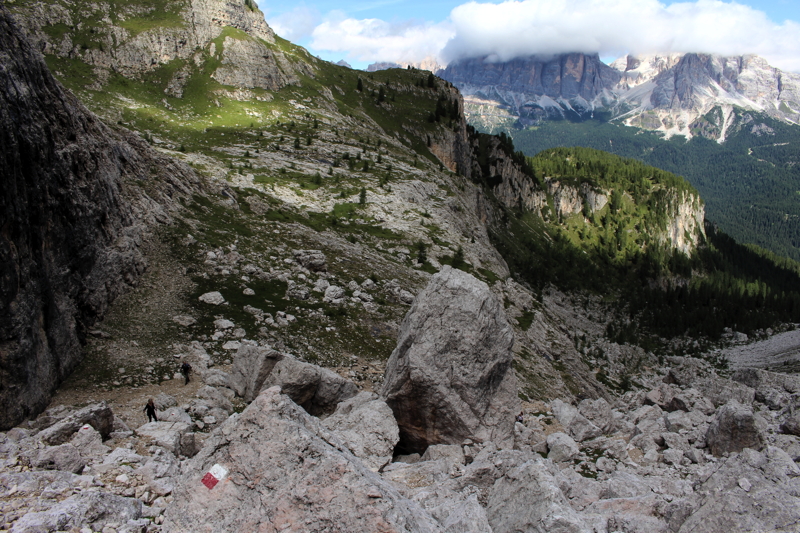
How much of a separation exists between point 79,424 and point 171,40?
348ft

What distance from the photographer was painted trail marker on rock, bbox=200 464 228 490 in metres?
7.34

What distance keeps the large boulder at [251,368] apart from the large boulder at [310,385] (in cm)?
79

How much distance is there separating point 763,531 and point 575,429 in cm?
1198

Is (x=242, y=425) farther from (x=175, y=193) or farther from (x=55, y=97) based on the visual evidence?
(x=175, y=193)

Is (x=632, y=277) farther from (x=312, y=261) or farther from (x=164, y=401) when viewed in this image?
(x=164, y=401)

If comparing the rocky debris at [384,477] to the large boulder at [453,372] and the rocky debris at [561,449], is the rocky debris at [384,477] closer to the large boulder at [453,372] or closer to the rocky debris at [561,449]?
the rocky debris at [561,449]

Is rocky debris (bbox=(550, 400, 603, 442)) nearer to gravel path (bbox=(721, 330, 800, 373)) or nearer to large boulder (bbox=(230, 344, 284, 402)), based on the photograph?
large boulder (bbox=(230, 344, 284, 402))

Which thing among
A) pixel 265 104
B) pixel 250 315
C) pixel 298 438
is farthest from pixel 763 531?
pixel 265 104

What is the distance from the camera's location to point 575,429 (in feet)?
68.7

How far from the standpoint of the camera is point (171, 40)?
9306 centimetres

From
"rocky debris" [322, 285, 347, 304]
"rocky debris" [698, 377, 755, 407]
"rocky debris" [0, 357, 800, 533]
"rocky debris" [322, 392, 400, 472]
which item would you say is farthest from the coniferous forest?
"rocky debris" [322, 392, 400, 472]

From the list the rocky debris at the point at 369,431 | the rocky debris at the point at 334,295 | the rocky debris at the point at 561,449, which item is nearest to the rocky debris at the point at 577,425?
Result: the rocky debris at the point at 561,449

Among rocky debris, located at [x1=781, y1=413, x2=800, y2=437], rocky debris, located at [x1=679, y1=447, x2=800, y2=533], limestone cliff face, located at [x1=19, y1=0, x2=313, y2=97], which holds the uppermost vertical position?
limestone cliff face, located at [x1=19, y1=0, x2=313, y2=97]

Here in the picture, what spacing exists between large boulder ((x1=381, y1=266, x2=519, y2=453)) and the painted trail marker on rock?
9.48 meters
